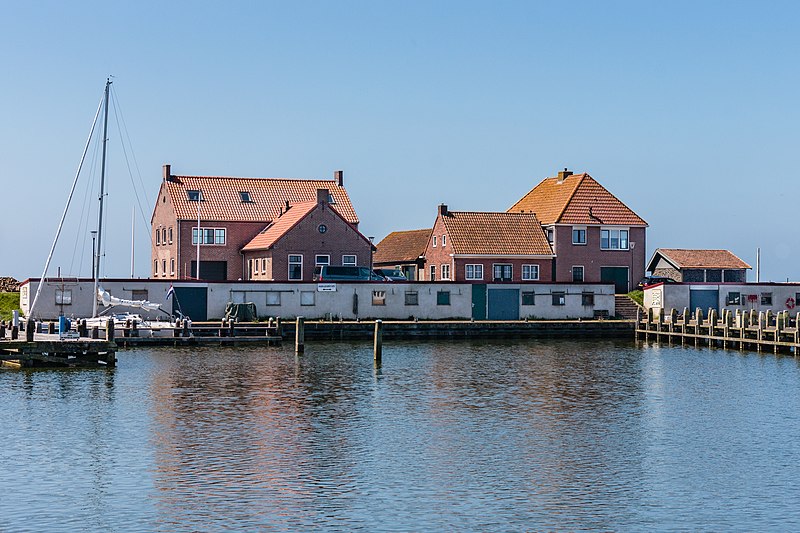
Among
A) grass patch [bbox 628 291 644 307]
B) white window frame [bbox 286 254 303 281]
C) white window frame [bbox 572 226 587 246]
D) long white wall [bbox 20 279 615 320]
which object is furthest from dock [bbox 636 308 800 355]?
white window frame [bbox 286 254 303 281]

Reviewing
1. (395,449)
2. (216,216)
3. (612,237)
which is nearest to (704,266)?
(612,237)

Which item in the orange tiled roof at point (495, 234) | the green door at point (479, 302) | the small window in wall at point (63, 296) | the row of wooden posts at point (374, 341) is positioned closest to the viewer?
the row of wooden posts at point (374, 341)

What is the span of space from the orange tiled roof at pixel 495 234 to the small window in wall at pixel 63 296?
32.9 meters

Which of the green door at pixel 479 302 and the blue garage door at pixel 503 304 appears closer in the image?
the green door at pixel 479 302

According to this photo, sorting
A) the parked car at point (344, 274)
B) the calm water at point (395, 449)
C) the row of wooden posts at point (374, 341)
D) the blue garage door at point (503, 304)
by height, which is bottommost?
the calm water at point (395, 449)

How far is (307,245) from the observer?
9312 centimetres

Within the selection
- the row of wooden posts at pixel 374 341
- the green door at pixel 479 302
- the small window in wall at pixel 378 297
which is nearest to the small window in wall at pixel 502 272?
the green door at pixel 479 302

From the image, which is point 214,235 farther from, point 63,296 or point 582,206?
point 582,206

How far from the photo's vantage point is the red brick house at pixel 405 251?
109562mm

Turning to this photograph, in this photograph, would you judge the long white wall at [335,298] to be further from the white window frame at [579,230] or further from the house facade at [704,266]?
the house facade at [704,266]

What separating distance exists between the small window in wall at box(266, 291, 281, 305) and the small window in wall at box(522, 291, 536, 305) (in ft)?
65.2

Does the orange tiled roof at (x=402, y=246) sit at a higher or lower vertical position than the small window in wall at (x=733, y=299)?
higher

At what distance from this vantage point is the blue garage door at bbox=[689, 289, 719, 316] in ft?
303

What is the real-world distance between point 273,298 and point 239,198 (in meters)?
19.5
